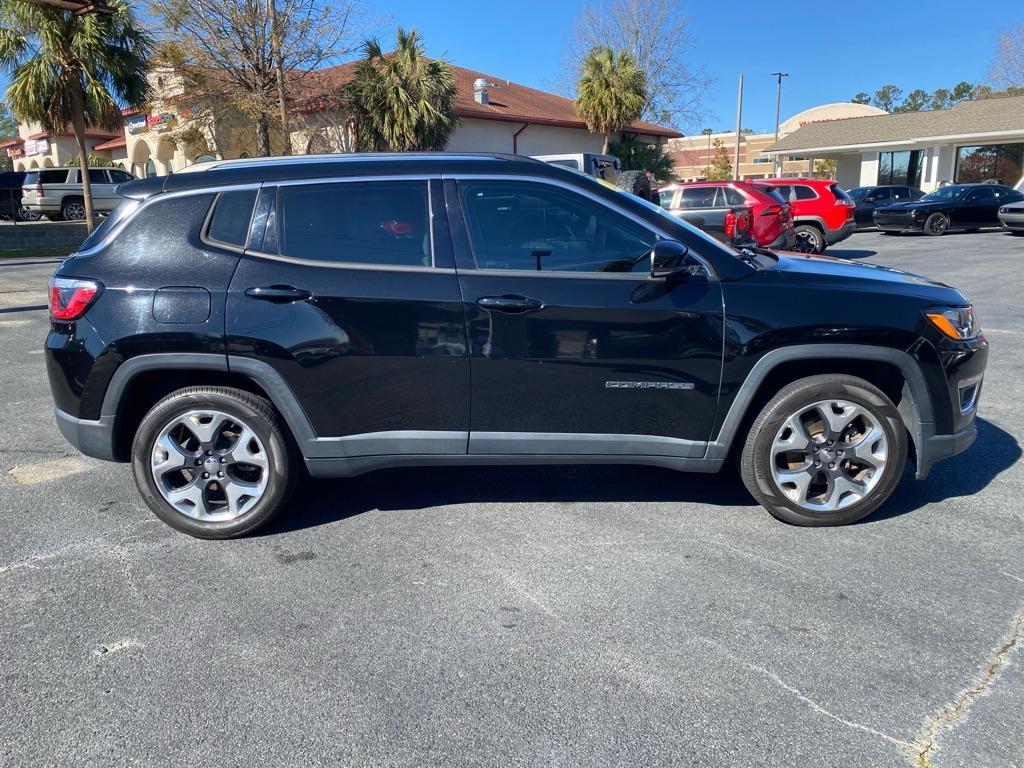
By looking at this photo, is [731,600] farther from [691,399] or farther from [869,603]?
[691,399]

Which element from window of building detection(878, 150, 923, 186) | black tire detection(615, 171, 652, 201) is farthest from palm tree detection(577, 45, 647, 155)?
black tire detection(615, 171, 652, 201)

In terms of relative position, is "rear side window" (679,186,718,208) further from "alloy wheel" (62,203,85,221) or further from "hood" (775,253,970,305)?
"alloy wheel" (62,203,85,221)

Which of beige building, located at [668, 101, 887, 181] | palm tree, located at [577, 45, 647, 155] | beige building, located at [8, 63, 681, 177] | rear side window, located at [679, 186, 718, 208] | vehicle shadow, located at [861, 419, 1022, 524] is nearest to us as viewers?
vehicle shadow, located at [861, 419, 1022, 524]

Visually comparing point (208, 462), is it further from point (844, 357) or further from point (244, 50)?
point (244, 50)

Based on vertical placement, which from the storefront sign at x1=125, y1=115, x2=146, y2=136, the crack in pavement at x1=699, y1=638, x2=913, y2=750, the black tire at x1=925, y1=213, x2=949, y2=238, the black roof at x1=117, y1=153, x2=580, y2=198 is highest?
the storefront sign at x1=125, y1=115, x2=146, y2=136

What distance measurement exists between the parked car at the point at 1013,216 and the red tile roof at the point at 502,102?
50.3 feet

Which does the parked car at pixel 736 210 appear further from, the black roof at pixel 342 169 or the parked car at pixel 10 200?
the parked car at pixel 10 200

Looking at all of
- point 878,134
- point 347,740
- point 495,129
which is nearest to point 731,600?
point 347,740

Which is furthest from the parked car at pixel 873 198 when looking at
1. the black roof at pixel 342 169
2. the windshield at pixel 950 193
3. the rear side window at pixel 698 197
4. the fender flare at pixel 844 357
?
the black roof at pixel 342 169

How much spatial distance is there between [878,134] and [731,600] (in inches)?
1450

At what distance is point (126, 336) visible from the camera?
12.3ft

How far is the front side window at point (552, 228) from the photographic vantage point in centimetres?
382

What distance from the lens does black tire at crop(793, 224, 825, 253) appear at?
55.0 feet

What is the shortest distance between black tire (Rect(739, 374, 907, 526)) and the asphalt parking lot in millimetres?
105
